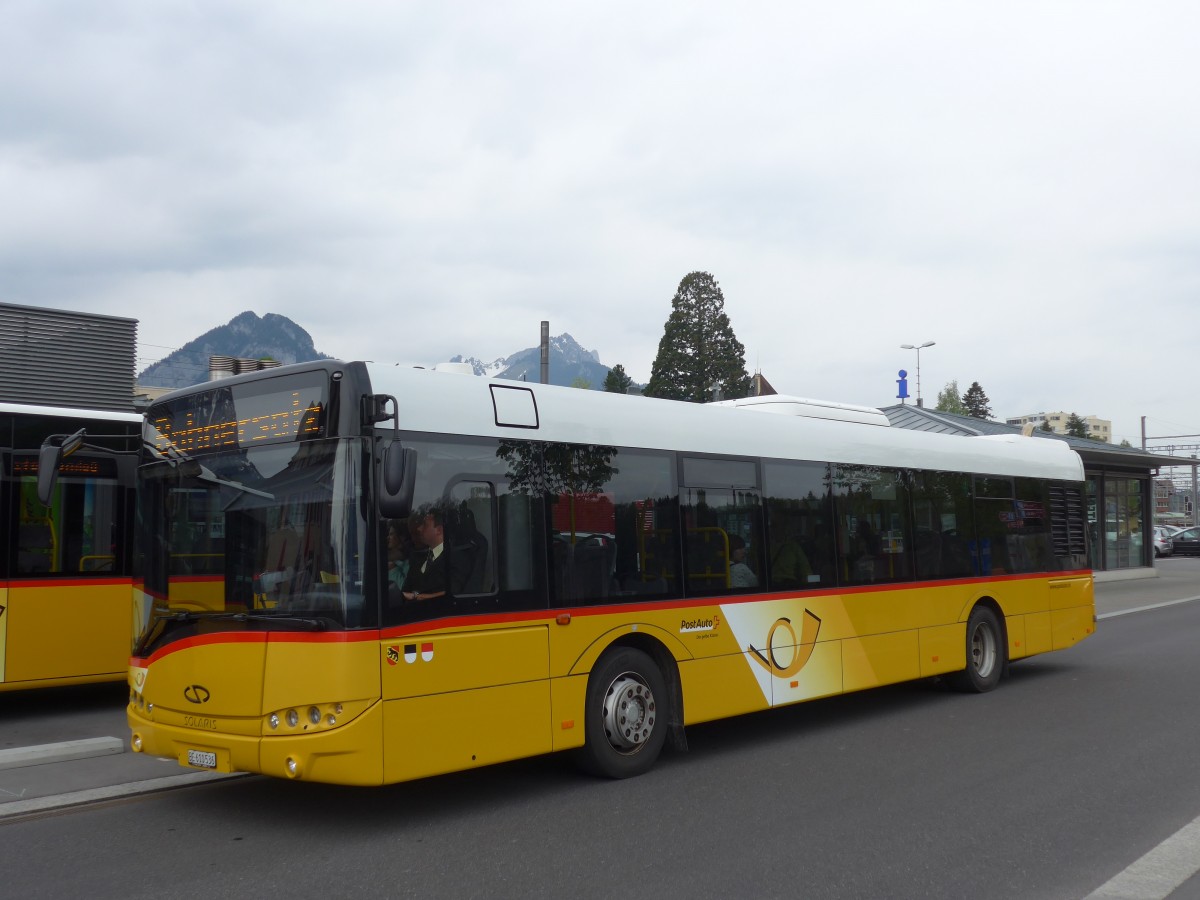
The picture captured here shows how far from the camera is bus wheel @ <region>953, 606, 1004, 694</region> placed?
1187 cm

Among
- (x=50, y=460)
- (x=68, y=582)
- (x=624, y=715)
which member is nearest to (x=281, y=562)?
(x=50, y=460)

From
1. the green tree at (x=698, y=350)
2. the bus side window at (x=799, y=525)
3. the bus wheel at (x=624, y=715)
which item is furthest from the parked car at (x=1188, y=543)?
the bus wheel at (x=624, y=715)

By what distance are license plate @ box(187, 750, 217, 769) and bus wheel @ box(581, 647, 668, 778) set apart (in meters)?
2.44

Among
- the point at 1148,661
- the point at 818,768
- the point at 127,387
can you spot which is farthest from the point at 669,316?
the point at 818,768

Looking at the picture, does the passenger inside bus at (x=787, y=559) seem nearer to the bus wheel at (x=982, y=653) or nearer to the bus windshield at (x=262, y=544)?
the bus wheel at (x=982, y=653)

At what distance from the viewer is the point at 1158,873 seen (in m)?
5.61

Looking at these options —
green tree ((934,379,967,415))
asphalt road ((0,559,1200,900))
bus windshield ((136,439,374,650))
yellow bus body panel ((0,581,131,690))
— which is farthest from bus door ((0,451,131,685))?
green tree ((934,379,967,415))

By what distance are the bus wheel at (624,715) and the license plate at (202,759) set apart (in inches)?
95.9

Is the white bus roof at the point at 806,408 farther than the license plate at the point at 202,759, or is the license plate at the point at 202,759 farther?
the white bus roof at the point at 806,408

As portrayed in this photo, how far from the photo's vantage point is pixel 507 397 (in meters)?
7.51

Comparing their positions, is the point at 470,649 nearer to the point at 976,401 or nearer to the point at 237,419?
the point at 237,419

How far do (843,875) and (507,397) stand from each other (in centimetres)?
363

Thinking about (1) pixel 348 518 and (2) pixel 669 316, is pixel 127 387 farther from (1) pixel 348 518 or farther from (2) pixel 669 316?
(2) pixel 669 316

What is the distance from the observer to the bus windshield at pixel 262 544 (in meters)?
6.37
